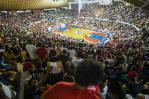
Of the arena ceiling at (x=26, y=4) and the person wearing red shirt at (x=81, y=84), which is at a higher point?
the arena ceiling at (x=26, y=4)

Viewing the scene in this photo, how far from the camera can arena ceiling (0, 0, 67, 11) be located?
15.4 metres

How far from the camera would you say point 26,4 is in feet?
57.4

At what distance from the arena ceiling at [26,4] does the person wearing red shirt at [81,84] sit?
12.7 m

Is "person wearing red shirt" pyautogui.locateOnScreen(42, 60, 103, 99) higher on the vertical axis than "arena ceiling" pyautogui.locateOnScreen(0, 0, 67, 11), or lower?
lower

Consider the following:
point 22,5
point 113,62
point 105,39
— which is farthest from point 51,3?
point 105,39

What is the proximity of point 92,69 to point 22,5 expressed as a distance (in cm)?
1458

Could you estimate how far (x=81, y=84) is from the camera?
297cm

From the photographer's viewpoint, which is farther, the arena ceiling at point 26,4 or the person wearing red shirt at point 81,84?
the arena ceiling at point 26,4

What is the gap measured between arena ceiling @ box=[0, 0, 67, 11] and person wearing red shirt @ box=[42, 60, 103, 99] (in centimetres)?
1273

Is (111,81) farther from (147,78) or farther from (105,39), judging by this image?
(105,39)

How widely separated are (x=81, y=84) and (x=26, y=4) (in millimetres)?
15088

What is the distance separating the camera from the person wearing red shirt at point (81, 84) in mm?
2982

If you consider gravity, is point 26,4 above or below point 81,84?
above

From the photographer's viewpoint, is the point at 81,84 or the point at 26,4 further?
the point at 26,4
